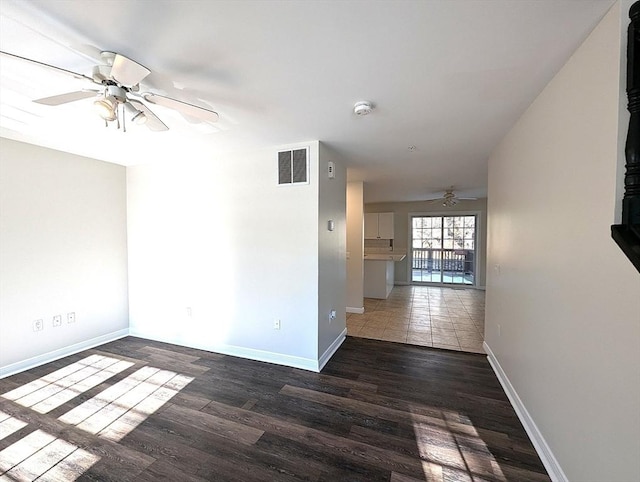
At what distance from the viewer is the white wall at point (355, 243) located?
15.3ft

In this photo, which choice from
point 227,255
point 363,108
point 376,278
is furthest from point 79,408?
point 376,278

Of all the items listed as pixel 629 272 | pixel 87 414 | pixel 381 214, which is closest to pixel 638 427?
pixel 629 272

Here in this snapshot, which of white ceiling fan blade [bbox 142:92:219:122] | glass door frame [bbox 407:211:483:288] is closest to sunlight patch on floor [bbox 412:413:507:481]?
white ceiling fan blade [bbox 142:92:219:122]

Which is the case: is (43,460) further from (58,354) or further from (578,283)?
(578,283)

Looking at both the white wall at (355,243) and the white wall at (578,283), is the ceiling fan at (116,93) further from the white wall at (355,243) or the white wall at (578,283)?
the white wall at (355,243)

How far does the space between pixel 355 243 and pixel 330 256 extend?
→ 1.69m

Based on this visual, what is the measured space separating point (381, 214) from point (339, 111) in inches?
236

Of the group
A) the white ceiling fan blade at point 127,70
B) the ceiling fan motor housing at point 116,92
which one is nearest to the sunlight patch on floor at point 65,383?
the ceiling fan motor housing at point 116,92

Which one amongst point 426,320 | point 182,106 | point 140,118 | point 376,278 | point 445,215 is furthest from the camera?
point 445,215

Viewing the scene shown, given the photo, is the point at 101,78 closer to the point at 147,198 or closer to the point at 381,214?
the point at 147,198

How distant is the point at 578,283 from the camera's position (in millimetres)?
1372

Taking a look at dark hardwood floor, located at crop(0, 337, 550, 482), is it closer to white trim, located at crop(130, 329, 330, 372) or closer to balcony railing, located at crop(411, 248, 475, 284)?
white trim, located at crop(130, 329, 330, 372)

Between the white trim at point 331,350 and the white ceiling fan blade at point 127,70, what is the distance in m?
2.78

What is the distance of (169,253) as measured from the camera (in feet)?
11.7
